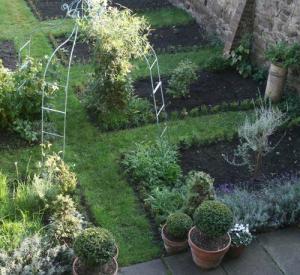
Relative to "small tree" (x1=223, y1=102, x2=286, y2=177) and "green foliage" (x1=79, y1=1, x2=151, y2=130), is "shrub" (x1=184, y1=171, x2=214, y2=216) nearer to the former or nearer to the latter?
"small tree" (x1=223, y1=102, x2=286, y2=177)

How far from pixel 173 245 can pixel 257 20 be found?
5467 millimetres

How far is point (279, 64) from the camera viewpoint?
28.9ft

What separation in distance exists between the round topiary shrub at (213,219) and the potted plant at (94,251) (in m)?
0.93

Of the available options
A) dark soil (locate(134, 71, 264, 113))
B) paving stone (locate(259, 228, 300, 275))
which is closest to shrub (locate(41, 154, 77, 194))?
paving stone (locate(259, 228, 300, 275))

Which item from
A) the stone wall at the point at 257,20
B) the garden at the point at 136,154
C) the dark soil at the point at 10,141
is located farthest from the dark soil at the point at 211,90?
the dark soil at the point at 10,141

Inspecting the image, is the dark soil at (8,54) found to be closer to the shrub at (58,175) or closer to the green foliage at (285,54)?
the shrub at (58,175)

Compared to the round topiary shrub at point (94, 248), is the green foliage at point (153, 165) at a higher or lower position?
lower

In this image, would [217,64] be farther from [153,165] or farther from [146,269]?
[146,269]

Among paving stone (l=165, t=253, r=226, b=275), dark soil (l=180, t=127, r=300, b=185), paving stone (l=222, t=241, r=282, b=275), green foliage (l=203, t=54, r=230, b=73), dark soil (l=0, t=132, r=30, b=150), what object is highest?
green foliage (l=203, t=54, r=230, b=73)

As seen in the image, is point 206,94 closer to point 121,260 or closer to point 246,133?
point 246,133

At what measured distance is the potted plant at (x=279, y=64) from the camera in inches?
340

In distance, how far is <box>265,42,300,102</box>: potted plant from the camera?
865 centimetres

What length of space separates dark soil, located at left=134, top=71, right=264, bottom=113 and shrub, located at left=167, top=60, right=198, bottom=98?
112 mm

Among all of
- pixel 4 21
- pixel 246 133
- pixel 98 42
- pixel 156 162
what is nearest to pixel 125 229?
pixel 156 162
